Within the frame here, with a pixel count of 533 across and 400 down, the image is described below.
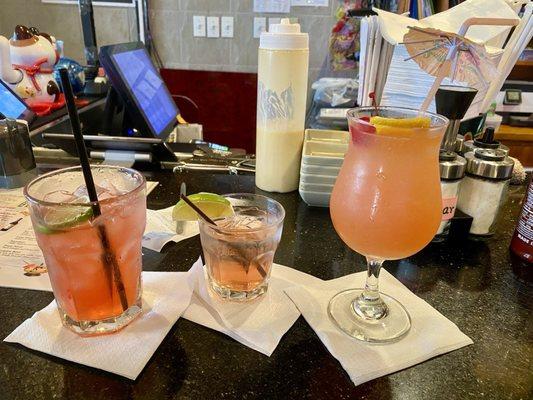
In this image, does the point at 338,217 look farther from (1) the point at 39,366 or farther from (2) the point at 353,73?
(2) the point at 353,73

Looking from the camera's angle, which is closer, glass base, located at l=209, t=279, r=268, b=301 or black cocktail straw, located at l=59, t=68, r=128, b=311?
black cocktail straw, located at l=59, t=68, r=128, b=311

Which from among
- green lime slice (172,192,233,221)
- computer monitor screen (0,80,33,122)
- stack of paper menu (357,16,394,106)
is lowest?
green lime slice (172,192,233,221)

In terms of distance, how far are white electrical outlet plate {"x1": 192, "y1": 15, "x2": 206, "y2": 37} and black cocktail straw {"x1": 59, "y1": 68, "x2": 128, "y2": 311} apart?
2509mm

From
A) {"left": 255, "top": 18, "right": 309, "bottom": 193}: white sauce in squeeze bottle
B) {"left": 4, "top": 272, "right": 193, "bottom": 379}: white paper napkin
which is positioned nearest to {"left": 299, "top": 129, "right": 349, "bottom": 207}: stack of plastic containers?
{"left": 255, "top": 18, "right": 309, "bottom": 193}: white sauce in squeeze bottle

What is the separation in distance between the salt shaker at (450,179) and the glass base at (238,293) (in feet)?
1.24

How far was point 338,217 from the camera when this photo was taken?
62 cm

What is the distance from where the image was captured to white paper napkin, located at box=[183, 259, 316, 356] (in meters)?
0.56

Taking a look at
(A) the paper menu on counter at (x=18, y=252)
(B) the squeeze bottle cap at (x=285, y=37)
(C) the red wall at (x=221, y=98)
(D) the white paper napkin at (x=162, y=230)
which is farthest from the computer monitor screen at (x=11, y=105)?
(C) the red wall at (x=221, y=98)

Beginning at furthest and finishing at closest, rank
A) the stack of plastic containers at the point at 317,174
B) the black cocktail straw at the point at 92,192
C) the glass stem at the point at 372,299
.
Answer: the stack of plastic containers at the point at 317,174, the glass stem at the point at 372,299, the black cocktail straw at the point at 92,192

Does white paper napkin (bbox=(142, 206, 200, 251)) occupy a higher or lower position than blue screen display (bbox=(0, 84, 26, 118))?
lower

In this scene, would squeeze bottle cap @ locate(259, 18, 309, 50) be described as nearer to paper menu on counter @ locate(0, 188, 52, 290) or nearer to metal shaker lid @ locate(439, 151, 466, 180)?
metal shaker lid @ locate(439, 151, 466, 180)

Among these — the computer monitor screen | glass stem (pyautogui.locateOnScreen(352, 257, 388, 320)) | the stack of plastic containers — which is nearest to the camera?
glass stem (pyautogui.locateOnScreen(352, 257, 388, 320))

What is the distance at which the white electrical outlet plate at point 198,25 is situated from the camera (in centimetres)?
278

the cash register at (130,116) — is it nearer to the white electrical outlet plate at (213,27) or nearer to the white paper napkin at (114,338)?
the white paper napkin at (114,338)
